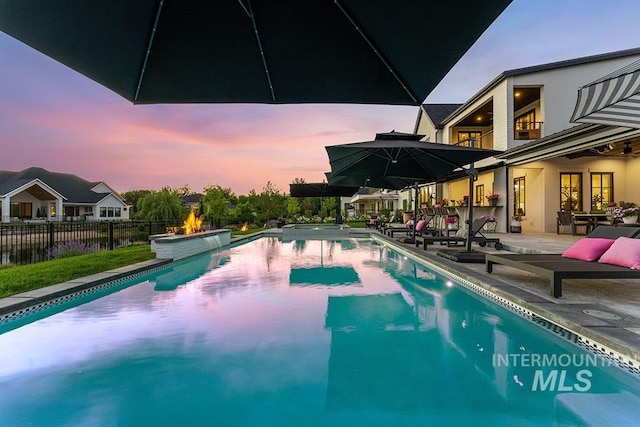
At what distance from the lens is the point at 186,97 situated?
3.27 metres

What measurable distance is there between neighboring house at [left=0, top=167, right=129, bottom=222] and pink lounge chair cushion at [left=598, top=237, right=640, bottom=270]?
4201cm

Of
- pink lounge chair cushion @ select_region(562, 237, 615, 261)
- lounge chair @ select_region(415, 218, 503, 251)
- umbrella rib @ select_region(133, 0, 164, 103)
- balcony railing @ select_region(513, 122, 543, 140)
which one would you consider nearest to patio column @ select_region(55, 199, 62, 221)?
lounge chair @ select_region(415, 218, 503, 251)

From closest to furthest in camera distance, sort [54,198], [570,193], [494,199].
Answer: [570,193] → [494,199] → [54,198]

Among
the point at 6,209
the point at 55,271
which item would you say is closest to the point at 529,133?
the point at 55,271

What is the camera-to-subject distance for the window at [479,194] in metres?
19.0

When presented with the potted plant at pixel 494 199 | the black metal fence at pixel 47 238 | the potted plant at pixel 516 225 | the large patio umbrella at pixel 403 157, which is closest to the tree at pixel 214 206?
the black metal fence at pixel 47 238

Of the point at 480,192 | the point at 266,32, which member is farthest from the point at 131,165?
the point at 266,32

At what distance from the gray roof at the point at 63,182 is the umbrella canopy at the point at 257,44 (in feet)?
145

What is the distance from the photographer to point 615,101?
200 inches

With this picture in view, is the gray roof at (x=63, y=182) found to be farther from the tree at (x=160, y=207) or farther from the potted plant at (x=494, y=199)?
the potted plant at (x=494, y=199)

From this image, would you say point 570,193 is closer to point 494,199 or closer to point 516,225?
point 516,225

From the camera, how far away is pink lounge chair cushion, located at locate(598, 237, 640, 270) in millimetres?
4797

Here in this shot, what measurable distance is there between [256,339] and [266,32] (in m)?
3.10

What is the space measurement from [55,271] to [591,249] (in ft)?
32.4
